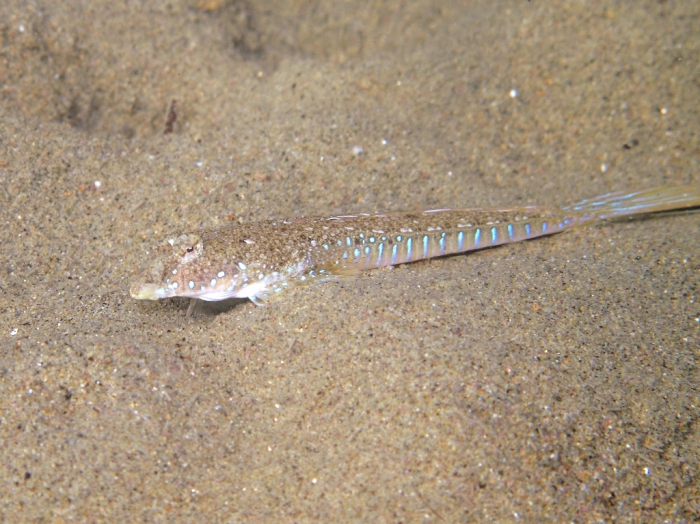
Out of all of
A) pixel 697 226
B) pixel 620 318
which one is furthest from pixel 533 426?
pixel 697 226

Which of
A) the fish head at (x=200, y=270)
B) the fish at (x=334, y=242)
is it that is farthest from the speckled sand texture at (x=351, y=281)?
the fish head at (x=200, y=270)

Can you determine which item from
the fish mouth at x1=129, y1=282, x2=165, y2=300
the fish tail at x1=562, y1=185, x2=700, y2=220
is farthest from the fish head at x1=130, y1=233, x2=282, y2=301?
the fish tail at x1=562, y1=185, x2=700, y2=220

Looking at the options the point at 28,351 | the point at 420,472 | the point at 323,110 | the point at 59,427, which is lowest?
the point at 420,472

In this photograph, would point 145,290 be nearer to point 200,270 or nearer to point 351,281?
point 200,270

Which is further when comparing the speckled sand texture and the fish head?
the fish head

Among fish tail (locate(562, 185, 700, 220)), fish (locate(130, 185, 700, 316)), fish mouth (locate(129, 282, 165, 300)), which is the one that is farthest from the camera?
fish tail (locate(562, 185, 700, 220))

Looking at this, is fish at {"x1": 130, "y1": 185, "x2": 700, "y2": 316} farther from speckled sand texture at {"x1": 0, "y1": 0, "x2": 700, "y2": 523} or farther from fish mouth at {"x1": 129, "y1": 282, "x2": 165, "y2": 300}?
speckled sand texture at {"x1": 0, "y1": 0, "x2": 700, "y2": 523}

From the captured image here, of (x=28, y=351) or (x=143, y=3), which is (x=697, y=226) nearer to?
(x=28, y=351)
